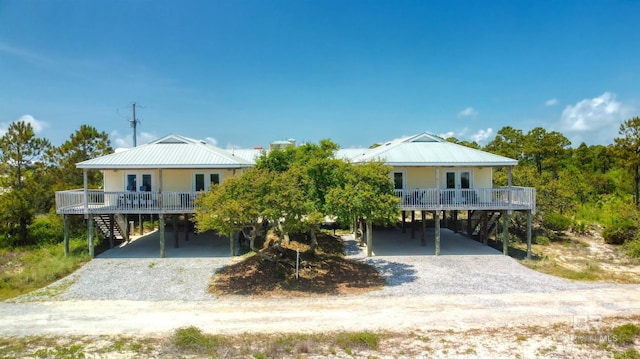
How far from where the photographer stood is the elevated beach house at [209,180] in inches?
902

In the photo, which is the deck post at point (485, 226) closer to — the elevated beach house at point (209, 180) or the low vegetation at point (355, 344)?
the elevated beach house at point (209, 180)

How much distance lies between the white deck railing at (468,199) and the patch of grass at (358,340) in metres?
11.3

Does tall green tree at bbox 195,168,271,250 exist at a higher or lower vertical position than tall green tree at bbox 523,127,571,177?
lower

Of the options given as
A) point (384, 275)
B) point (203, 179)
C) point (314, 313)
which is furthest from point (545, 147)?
point (314, 313)

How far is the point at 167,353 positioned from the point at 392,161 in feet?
50.6

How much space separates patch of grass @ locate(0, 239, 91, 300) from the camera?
1864cm

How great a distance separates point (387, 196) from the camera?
760 inches

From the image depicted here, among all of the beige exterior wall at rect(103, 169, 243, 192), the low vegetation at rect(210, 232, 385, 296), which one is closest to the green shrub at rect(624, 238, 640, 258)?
the low vegetation at rect(210, 232, 385, 296)

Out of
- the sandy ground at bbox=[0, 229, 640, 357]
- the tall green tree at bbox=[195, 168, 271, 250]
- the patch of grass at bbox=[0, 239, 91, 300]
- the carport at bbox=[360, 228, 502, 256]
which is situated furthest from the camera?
the carport at bbox=[360, 228, 502, 256]

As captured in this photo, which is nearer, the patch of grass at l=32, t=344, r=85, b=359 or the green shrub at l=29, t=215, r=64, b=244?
the patch of grass at l=32, t=344, r=85, b=359

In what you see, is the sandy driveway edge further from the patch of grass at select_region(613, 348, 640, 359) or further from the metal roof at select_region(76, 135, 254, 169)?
the metal roof at select_region(76, 135, 254, 169)

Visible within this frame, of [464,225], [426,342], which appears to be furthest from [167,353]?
[464,225]

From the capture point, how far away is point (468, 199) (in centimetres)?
2383

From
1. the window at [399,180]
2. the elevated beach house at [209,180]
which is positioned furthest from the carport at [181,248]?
the window at [399,180]
